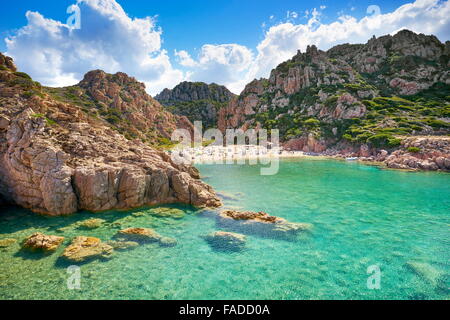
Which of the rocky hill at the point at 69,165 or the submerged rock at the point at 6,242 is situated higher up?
the rocky hill at the point at 69,165

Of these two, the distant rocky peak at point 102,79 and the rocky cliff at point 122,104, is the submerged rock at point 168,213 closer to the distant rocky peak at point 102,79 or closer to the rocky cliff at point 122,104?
the rocky cliff at point 122,104

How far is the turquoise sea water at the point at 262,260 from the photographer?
9.54 m

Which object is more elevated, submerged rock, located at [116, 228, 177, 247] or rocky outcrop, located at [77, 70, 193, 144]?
rocky outcrop, located at [77, 70, 193, 144]

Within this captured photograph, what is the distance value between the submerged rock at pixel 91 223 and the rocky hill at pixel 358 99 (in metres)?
56.5

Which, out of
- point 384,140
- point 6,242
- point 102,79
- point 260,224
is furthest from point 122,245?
point 102,79

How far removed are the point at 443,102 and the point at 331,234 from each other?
99927 mm

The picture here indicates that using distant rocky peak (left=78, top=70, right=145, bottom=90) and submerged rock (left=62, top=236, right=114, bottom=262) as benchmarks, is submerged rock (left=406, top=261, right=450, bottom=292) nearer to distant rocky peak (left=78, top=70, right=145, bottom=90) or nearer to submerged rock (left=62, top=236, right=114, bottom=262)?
submerged rock (left=62, top=236, right=114, bottom=262)

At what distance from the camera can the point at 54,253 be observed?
39.4 ft

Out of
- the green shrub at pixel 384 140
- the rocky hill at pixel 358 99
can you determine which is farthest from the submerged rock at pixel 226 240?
the green shrub at pixel 384 140

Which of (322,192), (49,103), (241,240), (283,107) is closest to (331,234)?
(241,240)

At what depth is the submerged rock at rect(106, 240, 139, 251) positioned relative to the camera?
12.9 m

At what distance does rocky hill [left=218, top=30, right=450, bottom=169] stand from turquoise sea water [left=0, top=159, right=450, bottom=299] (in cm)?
3767

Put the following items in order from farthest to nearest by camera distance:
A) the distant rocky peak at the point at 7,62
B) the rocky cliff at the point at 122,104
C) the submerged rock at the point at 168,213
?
the rocky cliff at the point at 122,104, the distant rocky peak at the point at 7,62, the submerged rock at the point at 168,213

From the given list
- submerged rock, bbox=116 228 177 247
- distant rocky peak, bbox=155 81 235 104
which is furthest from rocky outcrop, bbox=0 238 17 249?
distant rocky peak, bbox=155 81 235 104
